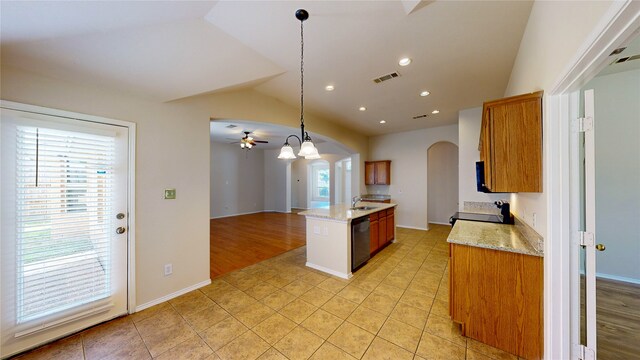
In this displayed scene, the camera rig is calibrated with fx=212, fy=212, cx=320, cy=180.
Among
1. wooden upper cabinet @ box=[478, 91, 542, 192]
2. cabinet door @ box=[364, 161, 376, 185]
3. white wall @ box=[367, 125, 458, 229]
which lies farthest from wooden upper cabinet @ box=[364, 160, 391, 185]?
wooden upper cabinet @ box=[478, 91, 542, 192]

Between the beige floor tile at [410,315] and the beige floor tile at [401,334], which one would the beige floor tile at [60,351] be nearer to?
the beige floor tile at [401,334]

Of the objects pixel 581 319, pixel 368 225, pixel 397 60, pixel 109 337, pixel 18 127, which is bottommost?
pixel 109 337

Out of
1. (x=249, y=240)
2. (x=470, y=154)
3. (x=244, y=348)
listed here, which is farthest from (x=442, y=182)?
(x=244, y=348)

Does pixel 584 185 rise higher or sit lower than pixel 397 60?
A: lower

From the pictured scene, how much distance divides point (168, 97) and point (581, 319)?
424cm

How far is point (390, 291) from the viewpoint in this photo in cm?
274

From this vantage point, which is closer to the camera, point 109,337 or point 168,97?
point 109,337

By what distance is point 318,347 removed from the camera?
5.99 feet

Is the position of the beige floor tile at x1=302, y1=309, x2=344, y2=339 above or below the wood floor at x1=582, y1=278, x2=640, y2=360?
below

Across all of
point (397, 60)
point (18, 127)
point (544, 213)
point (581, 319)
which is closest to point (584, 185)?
point (544, 213)

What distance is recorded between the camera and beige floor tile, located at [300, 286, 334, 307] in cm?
253

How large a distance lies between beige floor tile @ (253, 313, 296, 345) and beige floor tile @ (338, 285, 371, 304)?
2.56 ft

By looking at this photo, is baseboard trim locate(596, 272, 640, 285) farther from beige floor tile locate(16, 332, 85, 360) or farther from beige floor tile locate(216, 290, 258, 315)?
beige floor tile locate(16, 332, 85, 360)

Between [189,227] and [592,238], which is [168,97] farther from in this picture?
[592,238]
